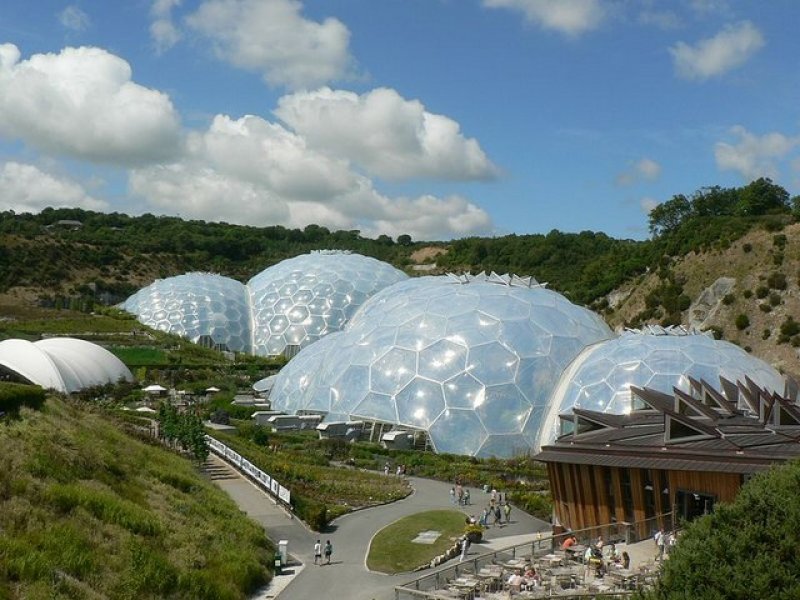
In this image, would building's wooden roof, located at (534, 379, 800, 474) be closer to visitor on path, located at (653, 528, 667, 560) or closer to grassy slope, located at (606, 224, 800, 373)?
visitor on path, located at (653, 528, 667, 560)

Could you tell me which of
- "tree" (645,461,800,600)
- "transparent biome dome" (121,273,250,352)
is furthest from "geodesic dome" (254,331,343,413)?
"tree" (645,461,800,600)

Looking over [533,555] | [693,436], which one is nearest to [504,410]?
[693,436]

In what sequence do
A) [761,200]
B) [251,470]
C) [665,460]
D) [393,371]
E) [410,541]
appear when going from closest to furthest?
[665,460], [410,541], [251,470], [393,371], [761,200]

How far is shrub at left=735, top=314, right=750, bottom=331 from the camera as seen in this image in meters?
58.5

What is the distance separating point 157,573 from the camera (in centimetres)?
1455

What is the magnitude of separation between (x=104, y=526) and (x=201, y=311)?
53143mm

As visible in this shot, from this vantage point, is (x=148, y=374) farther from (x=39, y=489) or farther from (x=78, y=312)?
(x=39, y=489)

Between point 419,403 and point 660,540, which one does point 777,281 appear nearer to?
point 419,403

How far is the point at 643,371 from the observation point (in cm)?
3322

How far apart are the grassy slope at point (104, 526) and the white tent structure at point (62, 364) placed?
68.3 ft

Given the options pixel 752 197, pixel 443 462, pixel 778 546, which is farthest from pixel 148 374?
pixel 752 197

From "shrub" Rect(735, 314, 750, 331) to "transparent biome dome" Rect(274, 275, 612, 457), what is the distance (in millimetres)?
20979

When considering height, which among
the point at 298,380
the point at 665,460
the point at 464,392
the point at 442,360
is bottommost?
the point at 665,460

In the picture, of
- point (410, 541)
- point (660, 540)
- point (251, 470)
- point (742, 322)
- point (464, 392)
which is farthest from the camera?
point (742, 322)
